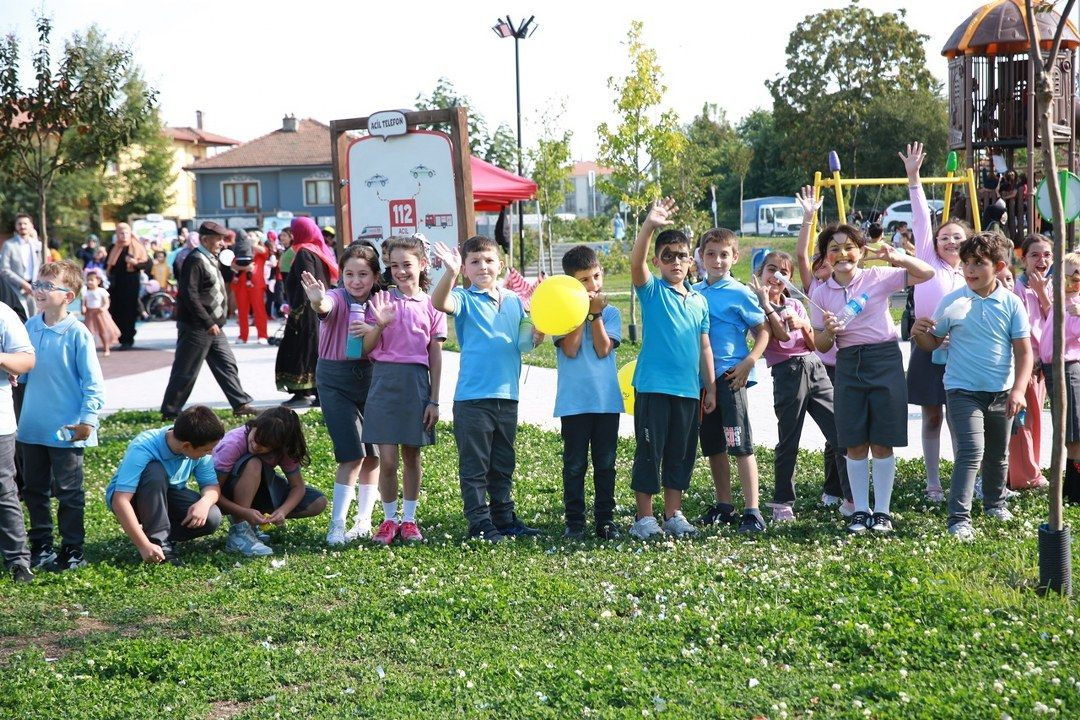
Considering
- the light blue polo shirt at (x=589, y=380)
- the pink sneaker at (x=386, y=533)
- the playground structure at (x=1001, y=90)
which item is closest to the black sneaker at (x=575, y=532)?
the light blue polo shirt at (x=589, y=380)

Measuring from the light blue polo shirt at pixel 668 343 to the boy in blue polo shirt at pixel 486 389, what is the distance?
70cm

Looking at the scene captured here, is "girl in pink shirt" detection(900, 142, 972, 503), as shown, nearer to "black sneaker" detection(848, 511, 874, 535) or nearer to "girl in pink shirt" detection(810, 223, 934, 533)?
"girl in pink shirt" detection(810, 223, 934, 533)

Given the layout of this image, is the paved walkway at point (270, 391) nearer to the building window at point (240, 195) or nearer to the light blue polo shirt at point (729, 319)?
the light blue polo shirt at point (729, 319)

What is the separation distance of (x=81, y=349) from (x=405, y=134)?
4735mm

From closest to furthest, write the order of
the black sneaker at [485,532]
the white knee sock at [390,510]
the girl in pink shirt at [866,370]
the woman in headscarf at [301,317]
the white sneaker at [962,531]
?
1. the white sneaker at [962,531]
2. the girl in pink shirt at [866,370]
3. the black sneaker at [485,532]
4. the white knee sock at [390,510]
5. the woman in headscarf at [301,317]

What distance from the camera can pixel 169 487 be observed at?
6840 millimetres

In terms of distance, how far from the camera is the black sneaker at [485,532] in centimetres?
693

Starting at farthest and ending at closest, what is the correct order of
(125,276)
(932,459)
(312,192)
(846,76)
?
(312,192), (846,76), (125,276), (932,459)

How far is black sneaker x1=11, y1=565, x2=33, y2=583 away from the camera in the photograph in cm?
643

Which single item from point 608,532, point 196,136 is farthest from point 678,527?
point 196,136

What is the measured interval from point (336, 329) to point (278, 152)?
7375 cm

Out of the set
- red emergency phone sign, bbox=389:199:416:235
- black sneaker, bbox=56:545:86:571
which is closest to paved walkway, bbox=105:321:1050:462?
red emergency phone sign, bbox=389:199:416:235

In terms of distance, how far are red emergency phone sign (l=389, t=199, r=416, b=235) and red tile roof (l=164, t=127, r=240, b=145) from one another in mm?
77676

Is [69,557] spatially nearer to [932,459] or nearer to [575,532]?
[575,532]
